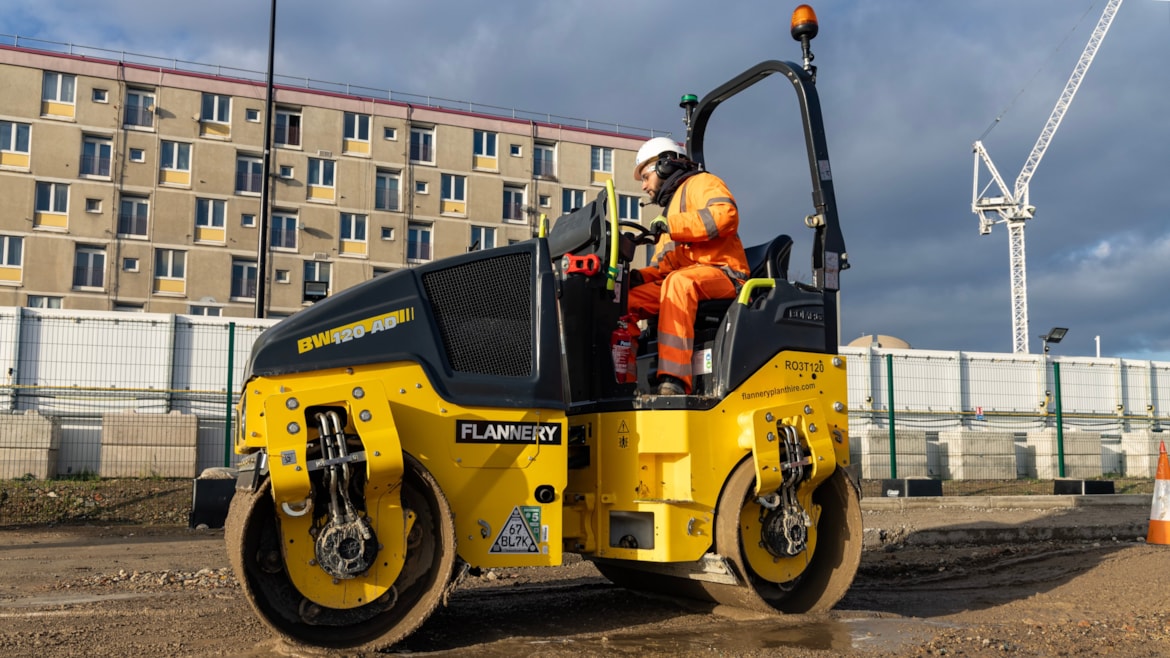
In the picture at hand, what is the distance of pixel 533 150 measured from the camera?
165ft

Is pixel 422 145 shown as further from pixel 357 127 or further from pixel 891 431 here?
pixel 891 431

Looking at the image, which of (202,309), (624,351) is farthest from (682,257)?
(202,309)

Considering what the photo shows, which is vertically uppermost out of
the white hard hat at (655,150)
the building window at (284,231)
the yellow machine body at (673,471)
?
the building window at (284,231)

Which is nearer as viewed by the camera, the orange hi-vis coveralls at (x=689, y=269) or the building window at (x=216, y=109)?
the orange hi-vis coveralls at (x=689, y=269)

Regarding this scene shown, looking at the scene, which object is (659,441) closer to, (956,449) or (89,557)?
(89,557)

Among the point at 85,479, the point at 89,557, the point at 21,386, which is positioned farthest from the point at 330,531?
the point at 21,386

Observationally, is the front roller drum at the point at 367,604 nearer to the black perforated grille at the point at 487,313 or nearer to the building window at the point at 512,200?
the black perforated grille at the point at 487,313

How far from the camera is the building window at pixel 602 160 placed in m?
51.5

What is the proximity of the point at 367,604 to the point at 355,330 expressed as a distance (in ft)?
4.12

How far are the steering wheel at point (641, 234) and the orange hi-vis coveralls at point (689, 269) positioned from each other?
0.12 metres

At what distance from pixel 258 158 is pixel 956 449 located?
1419 inches

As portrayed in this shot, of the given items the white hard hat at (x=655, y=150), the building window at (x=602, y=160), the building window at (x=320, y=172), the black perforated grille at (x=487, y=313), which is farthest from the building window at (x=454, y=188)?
the black perforated grille at (x=487, y=313)

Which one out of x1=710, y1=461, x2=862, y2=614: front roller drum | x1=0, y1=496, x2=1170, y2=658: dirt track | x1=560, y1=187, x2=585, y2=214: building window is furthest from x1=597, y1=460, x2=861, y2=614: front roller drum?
x1=560, y1=187, x2=585, y2=214: building window

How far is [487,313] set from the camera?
5.19 meters
